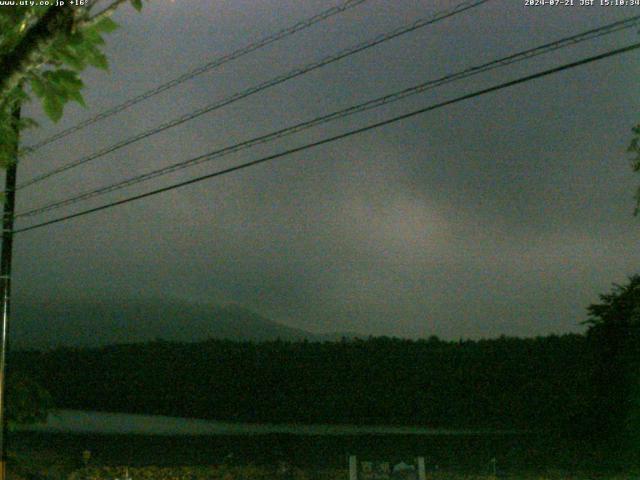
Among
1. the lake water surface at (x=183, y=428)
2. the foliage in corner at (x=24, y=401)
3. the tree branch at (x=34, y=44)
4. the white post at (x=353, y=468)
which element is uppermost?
the tree branch at (x=34, y=44)

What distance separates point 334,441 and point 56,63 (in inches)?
621

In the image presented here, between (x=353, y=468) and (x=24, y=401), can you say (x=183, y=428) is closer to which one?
(x=24, y=401)

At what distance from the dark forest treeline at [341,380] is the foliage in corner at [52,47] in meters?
16.9

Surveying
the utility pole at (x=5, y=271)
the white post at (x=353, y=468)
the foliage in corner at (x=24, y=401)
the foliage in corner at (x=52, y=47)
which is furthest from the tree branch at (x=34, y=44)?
A: the foliage in corner at (x=24, y=401)

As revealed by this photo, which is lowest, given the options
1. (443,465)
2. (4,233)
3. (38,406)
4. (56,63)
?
(443,465)

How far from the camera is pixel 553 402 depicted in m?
22.1

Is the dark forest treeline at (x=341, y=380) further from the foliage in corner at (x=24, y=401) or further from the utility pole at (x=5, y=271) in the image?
the utility pole at (x=5, y=271)

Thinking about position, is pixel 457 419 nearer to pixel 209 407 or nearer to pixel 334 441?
pixel 334 441

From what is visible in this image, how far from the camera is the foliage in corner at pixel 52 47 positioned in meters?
3.93

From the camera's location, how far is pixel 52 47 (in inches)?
164

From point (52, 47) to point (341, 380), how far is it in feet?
72.9

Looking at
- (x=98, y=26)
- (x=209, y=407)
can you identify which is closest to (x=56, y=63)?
(x=98, y=26)

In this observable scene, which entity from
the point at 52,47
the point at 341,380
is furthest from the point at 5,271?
the point at 341,380

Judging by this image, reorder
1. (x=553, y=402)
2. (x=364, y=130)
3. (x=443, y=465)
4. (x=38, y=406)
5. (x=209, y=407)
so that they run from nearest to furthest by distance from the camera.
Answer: (x=364, y=130) → (x=443, y=465) → (x=38, y=406) → (x=553, y=402) → (x=209, y=407)
